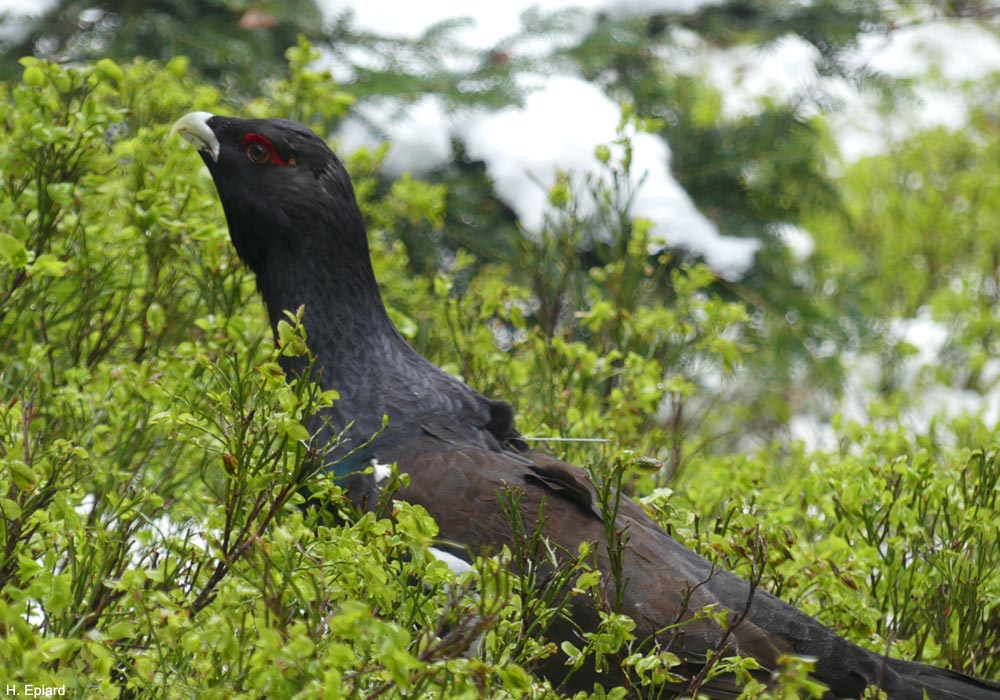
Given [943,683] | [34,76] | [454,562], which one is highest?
[34,76]

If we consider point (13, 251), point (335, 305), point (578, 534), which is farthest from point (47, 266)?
point (578, 534)

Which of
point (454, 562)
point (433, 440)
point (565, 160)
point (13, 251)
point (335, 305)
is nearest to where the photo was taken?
point (13, 251)

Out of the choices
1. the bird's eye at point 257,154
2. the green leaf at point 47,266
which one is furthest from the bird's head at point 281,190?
the green leaf at point 47,266

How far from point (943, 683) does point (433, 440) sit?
1.46 meters

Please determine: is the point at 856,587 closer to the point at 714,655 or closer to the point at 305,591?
the point at 714,655

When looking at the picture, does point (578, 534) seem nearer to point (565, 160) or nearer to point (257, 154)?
point (257, 154)

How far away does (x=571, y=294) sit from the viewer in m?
5.60

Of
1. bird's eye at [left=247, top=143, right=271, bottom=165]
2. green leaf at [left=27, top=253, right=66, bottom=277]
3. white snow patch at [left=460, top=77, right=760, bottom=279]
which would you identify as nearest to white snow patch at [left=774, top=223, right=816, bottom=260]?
white snow patch at [left=460, top=77, right=760, bottom=279]

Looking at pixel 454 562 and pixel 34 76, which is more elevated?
pixel 34 76

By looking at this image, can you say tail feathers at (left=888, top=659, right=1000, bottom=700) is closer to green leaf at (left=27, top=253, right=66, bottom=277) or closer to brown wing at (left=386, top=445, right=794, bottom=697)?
brown wing at (left=386, top=445, right=794, bottom=697)

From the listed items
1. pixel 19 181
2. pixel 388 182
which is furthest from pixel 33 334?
pixel 388 182

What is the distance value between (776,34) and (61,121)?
14.4 feet

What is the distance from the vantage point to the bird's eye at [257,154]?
3.87 meters

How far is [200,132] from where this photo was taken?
3.94m
